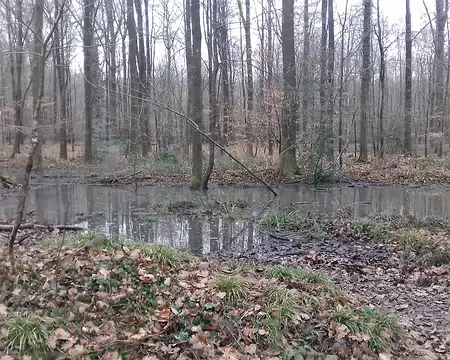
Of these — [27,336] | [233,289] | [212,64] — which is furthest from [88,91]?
[27,336]

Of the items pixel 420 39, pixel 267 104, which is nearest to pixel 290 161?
pixel 267 104

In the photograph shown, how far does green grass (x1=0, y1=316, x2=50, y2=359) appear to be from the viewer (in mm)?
3625

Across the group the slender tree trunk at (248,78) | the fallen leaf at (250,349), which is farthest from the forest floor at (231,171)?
the fallen leaf at (250,349)

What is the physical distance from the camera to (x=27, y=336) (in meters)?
3.71

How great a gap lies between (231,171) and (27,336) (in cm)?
1532

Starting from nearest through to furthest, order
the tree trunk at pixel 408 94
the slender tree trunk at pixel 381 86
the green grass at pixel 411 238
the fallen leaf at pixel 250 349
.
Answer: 1. the fallen leaf at pixel 250 349
2. the green grass at pixel 411 238
3. the slender tree trunk at pixel 381 86
4. the tree trunk at pixel 408 94

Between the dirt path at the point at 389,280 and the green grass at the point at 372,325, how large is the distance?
153mm

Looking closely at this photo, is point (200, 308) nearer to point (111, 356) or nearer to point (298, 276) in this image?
point (111, 356)

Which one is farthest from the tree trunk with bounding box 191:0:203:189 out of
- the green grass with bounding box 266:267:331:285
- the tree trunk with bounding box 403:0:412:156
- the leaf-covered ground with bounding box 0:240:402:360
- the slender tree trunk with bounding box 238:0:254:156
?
the tree trunk with bounding box 403:0:412:156

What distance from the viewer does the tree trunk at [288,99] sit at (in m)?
16.9

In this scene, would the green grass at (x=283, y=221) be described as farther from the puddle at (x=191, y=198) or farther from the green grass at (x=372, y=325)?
the green grass at (x=372, y=325)

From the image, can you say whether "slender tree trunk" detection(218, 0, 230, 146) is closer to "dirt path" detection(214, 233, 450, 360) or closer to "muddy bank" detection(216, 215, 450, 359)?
"muddy bank" detection(216, 215, 450, 359)

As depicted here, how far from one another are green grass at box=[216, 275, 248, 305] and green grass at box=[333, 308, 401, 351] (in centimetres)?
102

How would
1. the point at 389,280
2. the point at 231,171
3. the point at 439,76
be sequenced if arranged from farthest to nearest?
the point at 439,76
the point at 231,171
the point at 389,280
